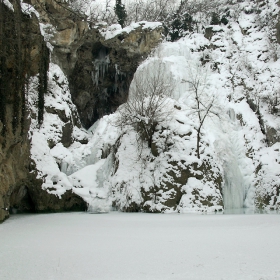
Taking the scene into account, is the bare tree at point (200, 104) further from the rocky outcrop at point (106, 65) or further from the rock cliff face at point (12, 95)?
the rock cliff face at point (12, 95)

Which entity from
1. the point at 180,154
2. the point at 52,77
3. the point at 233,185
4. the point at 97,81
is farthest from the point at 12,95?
the point at 97,81

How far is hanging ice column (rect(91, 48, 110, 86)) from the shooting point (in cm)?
2595

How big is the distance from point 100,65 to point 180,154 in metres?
14.5

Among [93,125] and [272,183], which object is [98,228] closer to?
[272,183]

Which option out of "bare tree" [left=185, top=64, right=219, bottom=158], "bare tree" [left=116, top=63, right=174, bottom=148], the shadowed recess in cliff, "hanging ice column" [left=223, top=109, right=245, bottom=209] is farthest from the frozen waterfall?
the shadowed recess in cliff

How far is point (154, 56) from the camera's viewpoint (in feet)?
81.2

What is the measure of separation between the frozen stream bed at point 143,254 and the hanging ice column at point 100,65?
67.4ft

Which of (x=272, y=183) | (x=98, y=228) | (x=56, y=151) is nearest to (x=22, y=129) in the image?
(x=98, y=228)

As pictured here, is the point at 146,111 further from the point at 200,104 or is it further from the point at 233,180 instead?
the point at 200,104

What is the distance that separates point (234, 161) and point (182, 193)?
15.0 feet

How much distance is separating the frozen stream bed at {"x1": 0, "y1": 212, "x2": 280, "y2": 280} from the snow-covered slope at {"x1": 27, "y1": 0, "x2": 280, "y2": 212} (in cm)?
695

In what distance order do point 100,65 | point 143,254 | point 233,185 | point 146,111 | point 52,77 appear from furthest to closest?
point 100,65
point 52,77
point 233,185
point 146,111
point 143,254

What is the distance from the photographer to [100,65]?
2627cm

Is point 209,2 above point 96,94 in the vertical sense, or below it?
above
